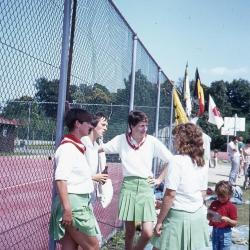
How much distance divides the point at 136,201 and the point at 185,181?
42.1 inches

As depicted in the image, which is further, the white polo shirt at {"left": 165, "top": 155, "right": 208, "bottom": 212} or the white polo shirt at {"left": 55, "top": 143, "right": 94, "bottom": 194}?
the white polo shirt at {"left": 165, "top": 155, "right": 208, "bottom": 212}

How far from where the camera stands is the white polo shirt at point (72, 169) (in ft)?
10.3

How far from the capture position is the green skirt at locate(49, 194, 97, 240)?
10.9 feet

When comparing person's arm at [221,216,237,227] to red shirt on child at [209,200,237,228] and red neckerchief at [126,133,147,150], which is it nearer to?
red shirt on child at [209,200,237,228]

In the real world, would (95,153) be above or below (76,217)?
above

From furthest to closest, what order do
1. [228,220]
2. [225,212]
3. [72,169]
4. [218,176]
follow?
[218,176]
[225,212]
[228,220]
[72,169]

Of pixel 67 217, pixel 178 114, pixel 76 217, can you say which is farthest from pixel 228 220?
pixel 178 114

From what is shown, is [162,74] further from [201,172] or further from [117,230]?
[201,172]

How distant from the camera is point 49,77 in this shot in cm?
347

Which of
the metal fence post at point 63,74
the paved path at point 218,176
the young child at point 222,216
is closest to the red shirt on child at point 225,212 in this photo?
the young child at point 222,216

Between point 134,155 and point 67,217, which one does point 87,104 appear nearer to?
point 134,155

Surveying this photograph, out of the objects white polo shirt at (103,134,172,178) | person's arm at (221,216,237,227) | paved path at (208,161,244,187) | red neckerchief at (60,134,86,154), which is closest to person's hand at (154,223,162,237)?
white polo shirt at (103,134,172,178)

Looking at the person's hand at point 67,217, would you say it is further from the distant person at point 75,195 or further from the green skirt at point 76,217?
the green skirt at point 76,217

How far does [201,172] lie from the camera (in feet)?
13.2
